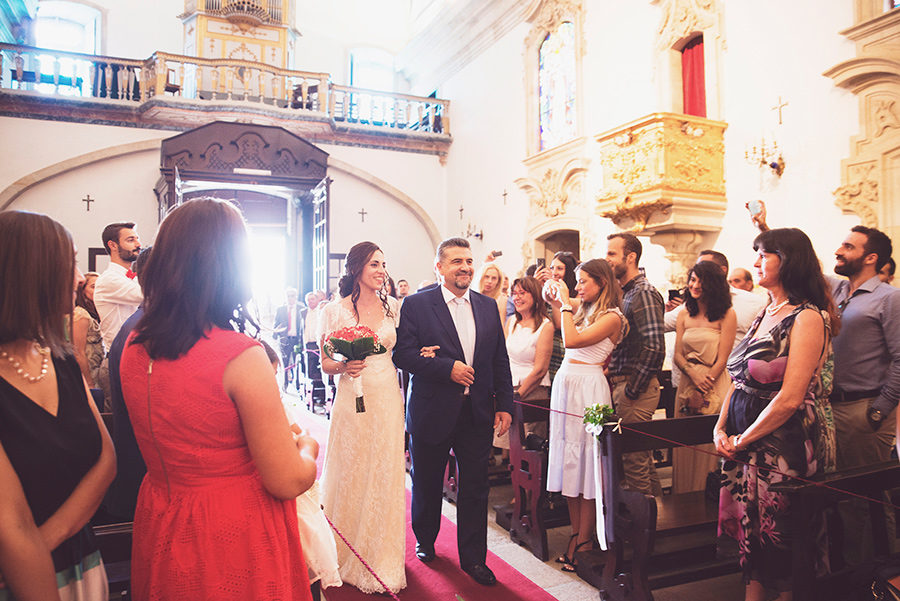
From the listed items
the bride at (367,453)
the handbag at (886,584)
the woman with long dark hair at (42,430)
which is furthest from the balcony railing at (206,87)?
the handbag at (886,584)

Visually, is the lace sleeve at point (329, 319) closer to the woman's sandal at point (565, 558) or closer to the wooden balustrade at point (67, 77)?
the woman's sandal at point (565, 558)

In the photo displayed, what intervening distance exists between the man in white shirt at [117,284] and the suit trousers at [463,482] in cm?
202

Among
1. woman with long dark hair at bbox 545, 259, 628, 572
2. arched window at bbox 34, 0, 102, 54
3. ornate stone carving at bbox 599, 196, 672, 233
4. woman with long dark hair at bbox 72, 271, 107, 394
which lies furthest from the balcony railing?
woman with long dark hair at bbox 545, 259, 628, 572

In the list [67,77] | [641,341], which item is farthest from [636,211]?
→ [67,77]

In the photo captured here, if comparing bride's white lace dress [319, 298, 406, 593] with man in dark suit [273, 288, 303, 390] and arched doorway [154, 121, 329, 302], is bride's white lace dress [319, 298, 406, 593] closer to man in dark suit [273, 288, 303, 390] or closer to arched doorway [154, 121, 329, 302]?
man in dark suit [273, 288, 303, 390]

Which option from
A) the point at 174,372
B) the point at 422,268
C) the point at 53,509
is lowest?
the point at 53,509

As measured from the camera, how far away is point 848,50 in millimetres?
6094

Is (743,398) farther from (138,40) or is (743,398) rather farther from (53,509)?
(138,40)

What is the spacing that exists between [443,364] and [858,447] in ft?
8.39

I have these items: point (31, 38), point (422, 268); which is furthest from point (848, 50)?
point (31, 38)

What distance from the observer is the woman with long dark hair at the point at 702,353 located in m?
4.29

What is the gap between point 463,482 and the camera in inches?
136

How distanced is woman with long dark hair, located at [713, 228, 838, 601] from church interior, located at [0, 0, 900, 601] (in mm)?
456

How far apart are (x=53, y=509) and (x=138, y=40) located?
17.0 meters
